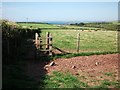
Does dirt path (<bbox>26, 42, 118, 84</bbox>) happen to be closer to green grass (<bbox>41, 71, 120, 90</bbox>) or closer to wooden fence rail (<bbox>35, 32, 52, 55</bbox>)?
green grass (<bbox>41, 71, 120, 90</bbox>)

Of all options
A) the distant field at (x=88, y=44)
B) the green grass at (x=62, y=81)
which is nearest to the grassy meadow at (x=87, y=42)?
the distant field at (x=88, y=44)

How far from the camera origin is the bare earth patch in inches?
519

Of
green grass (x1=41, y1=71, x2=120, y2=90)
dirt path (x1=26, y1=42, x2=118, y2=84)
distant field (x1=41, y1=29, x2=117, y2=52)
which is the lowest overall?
green grass (x1=41, y1=71, x2=120, y2=90)

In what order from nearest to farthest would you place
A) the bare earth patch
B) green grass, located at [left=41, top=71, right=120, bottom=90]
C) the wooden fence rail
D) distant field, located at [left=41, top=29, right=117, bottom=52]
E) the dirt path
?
green grass, located at [left=41, top=71, right=120, bottom=90] → the bare earth patch → the dirt path → the wooden fence rail → distant field, located at [left=41, top=29, right=117, bottom=52]

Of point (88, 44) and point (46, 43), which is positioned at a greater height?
point (46, 43)

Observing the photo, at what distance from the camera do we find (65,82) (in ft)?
39.3

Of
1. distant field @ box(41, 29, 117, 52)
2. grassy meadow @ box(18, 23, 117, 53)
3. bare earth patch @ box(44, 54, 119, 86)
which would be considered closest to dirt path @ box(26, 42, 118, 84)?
bare earth patch @ box(44, 54, 119, 86)

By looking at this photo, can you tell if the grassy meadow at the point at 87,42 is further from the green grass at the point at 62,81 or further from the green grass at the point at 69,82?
the green grass at the point at 69,82

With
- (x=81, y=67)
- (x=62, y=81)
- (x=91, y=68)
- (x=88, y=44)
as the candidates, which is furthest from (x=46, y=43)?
(x=88, y=44)

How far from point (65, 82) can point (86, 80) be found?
3.85 ft

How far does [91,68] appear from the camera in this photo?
607 inches

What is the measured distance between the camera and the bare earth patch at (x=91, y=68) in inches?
519

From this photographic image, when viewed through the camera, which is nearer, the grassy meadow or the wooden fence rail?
the wooden fence rail

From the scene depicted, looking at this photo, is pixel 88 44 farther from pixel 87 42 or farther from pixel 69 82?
pixel 69 82
